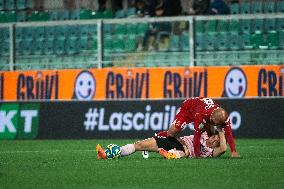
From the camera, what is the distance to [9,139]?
79.1ft

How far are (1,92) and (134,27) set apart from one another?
161 inches

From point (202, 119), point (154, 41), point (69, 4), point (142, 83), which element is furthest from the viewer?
point (69, 4)

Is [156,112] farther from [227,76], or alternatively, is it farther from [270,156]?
[270,156]

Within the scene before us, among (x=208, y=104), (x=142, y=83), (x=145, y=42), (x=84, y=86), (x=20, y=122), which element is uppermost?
(x=145, y=42)

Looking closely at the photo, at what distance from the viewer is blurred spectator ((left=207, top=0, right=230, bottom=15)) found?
955 inches

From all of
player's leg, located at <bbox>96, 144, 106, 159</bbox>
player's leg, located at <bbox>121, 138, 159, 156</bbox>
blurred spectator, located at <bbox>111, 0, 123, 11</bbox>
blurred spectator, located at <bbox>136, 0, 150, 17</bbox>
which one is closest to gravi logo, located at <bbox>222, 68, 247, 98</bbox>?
blurred spectator, located at <bbox>136, 0, 150, 17</bbox>

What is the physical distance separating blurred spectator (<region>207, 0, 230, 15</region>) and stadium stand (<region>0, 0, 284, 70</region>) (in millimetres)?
698

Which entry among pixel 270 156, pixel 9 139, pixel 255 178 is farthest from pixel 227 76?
pixel 255 178

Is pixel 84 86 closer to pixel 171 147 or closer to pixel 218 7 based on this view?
pixel 218 7

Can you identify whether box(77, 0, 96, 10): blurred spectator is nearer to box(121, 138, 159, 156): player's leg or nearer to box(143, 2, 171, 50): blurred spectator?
box(143, 2, 171, 50): blurred spectator

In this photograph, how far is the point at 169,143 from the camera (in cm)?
1559

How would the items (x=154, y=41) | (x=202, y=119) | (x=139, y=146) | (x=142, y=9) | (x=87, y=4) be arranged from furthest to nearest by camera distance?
(x=87, y=4), (x=142, y=9), (x=154, y=41), (x=139, y=146), (x=202, y=119)

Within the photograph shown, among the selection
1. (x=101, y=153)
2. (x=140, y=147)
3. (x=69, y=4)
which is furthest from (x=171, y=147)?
(x=69, y=4)

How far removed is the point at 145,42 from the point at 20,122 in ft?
12.1
